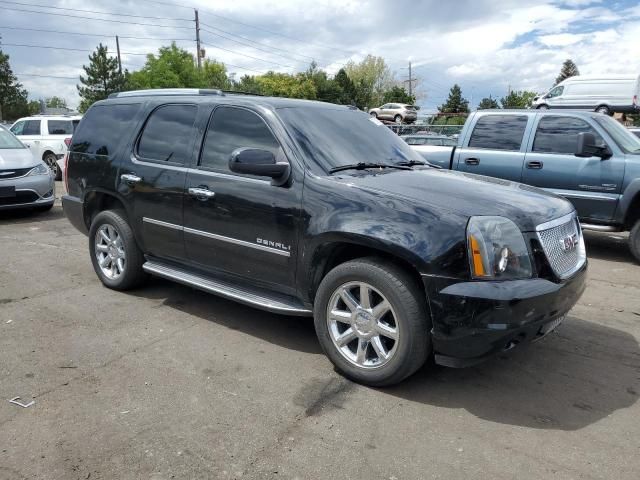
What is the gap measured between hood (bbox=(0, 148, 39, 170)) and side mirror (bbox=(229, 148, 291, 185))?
7064 millimetres

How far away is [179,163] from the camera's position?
4.58m

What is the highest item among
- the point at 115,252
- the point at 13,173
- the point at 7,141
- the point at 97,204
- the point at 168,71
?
the point at 168,71

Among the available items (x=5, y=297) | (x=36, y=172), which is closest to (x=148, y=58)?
(x=36, y=172)

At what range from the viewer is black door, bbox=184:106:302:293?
3865mm

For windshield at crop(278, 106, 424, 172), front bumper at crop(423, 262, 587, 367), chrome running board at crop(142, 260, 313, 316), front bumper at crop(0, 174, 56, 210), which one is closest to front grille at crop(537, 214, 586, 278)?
front bumper at crop(423, 262, 587, 367)

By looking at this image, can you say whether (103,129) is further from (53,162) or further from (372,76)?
(372,76)

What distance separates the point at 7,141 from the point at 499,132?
863 cm

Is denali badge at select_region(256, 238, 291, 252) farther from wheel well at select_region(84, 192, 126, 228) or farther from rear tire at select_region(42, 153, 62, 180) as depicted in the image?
rear tire at select_region(42, 153, 62, 180)

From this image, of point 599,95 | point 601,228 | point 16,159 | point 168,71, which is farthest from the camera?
point 168,71

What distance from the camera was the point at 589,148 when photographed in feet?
23.0

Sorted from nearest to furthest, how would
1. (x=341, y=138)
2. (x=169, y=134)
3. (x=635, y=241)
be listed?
(x=341, y=138)
(x=169, y=134)
(x=635, y=241)

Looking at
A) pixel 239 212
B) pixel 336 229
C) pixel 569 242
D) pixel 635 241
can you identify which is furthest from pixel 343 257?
pixel 635 241

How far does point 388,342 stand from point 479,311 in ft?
2.25

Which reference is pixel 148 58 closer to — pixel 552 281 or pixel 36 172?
pixel 36 172
